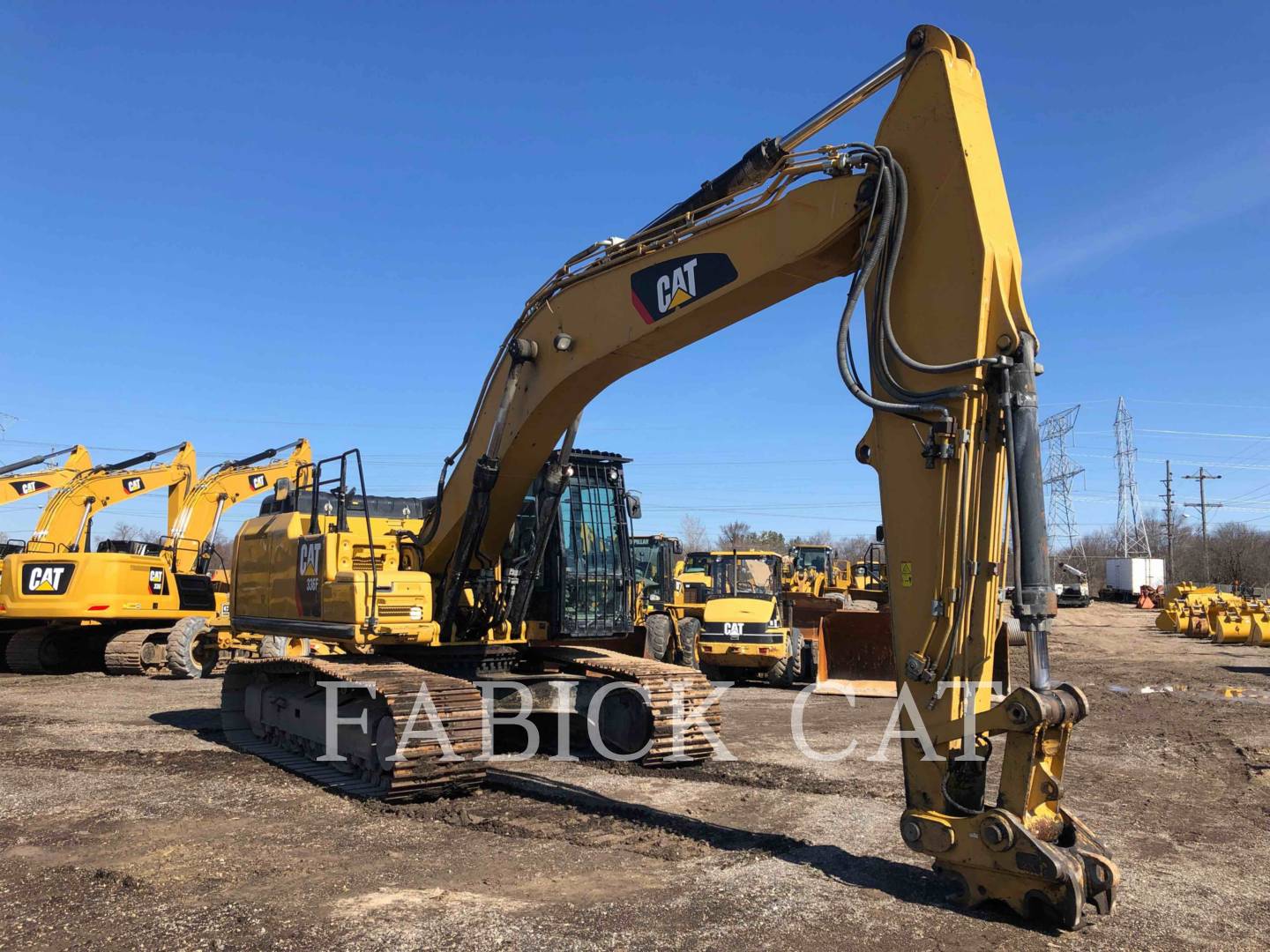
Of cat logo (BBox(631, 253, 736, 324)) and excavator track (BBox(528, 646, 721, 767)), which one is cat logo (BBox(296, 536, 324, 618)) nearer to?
excavator track (BBox(528, 646, 721, 767))

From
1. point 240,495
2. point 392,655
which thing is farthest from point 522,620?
point 240,495

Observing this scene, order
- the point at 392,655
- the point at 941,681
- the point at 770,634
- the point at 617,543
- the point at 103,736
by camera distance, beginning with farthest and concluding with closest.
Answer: the point at 770,634 < the point at 103,736 < the point at 617,543 < the point at 392,655 < the point at 941,681

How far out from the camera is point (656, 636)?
1462cm

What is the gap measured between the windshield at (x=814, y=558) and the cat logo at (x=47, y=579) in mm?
18851

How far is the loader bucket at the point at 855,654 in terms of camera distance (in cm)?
1397

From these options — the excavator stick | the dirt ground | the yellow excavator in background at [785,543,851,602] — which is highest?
the yellow excavator in background at [785,543,851,602]

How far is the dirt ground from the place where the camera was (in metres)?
4.86

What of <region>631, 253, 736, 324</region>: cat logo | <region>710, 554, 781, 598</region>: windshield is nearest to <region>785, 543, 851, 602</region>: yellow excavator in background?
<region>710, 554, 781, 598</region>: windshield

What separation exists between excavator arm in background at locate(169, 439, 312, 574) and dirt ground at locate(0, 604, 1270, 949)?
908 centimetres

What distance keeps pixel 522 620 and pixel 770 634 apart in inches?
279

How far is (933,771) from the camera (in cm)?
530

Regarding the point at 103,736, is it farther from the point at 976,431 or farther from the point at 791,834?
the point at 976,431

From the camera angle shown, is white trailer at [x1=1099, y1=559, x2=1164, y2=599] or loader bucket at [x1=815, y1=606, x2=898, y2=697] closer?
loader bucket at [x1=815, y1=606, x2=898, y2=697]

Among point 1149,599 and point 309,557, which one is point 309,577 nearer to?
point 309,557
